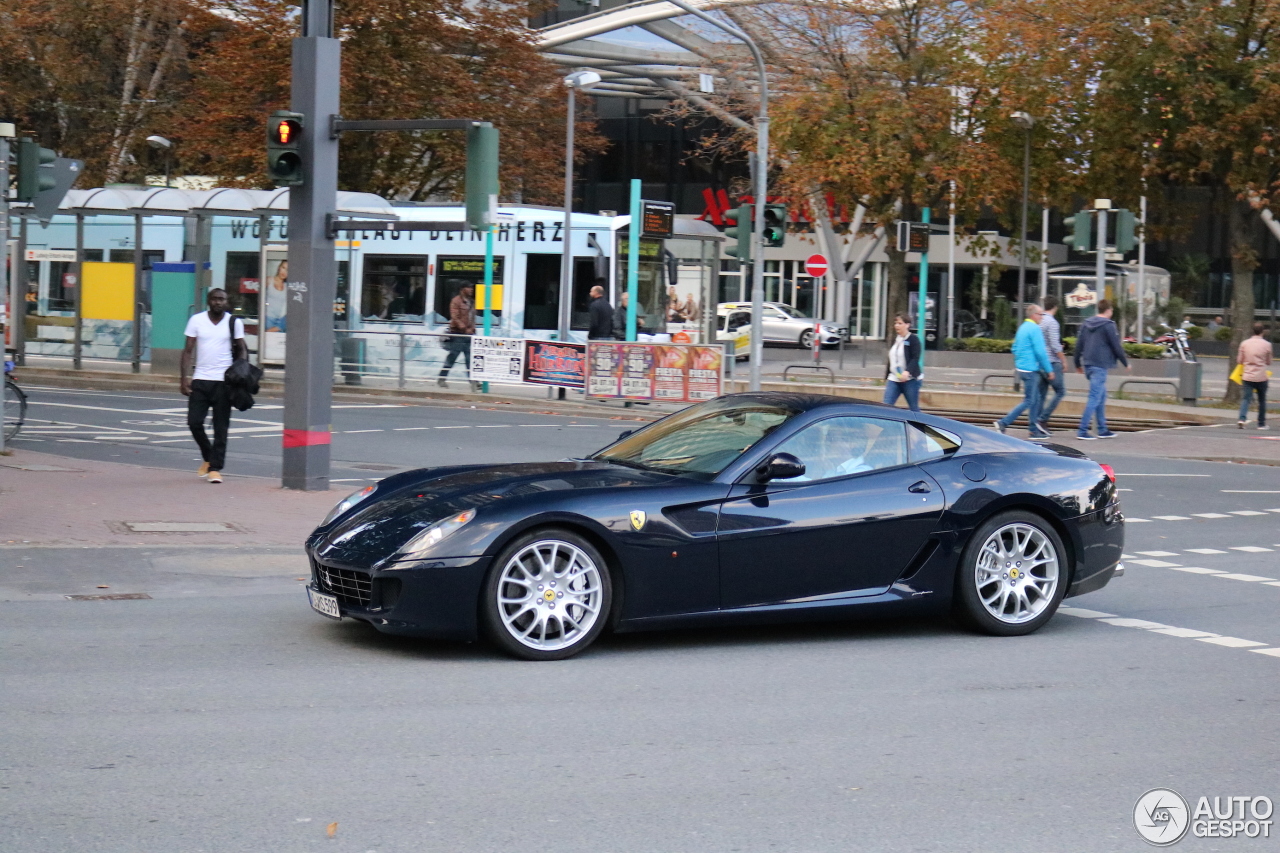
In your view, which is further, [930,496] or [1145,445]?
[1145,445]

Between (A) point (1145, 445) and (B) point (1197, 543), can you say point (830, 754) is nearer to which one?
(B) point (1197, 543)

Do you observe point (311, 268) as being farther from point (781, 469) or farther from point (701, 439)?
point (781, 469)

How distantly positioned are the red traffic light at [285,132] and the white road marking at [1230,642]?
873 centimetres

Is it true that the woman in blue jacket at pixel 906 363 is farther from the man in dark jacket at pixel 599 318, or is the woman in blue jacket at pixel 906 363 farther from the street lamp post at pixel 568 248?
the street lamp post at pixel 568 248

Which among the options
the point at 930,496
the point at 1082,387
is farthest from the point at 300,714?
the point at 1082,387

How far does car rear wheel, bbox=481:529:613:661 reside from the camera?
7039 mm

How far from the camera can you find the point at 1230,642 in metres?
8.20

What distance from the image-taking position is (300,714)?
6078 mm

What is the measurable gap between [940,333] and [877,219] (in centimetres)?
1753

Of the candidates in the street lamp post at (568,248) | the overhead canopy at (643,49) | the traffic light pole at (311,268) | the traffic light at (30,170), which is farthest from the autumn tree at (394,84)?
the traffic light pole at (311,268)

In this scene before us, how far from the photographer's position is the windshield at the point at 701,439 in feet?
25.7

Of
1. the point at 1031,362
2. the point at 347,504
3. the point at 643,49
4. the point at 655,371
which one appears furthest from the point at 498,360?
the point at 643,49

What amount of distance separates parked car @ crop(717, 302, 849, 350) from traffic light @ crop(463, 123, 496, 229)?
38637 mm

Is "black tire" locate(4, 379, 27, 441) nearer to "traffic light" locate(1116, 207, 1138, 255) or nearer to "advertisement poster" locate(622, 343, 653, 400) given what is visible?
"advertisement poster" locate(622, 343, 653, 400)
